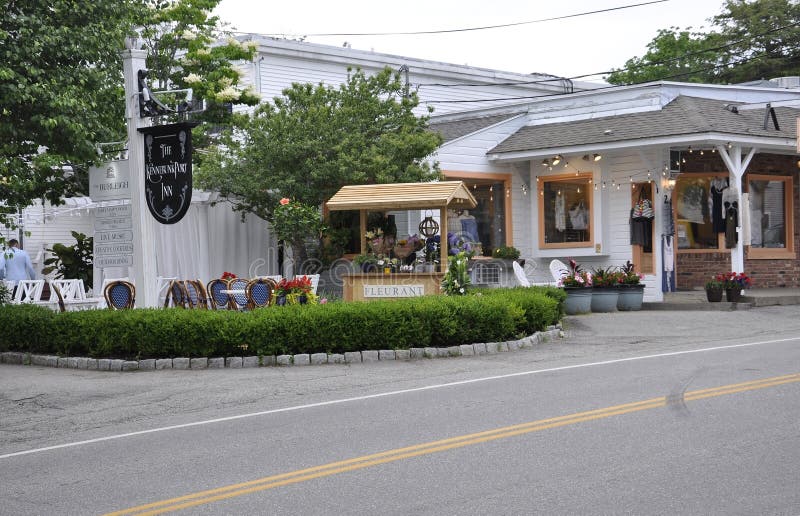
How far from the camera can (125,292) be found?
1638 cm

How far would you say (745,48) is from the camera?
44.1 m

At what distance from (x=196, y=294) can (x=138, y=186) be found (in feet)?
9.97

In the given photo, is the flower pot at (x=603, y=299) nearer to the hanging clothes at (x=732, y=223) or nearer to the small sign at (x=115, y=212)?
the hanging clothes at (x=732, y=223)

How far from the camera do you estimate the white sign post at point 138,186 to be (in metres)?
14.8

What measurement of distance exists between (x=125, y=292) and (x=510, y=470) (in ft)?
36.9

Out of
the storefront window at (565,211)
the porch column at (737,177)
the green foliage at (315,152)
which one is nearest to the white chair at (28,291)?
the green foliage at (315,152)

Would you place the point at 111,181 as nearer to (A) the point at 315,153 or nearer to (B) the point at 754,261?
(A) the point at 315,153

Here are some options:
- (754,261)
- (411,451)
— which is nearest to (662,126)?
(754,261)

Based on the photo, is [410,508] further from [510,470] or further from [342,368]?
[342,368]

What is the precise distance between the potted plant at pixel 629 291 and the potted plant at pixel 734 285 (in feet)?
5.89

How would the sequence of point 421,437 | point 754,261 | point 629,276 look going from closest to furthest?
point 421,437, point 629,276, point 754,261

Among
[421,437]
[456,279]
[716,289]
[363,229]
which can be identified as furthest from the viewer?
[716,289]

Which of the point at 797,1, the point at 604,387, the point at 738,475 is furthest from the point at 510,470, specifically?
the point at 797,1

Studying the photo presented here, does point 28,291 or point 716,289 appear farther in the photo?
point 716,289
